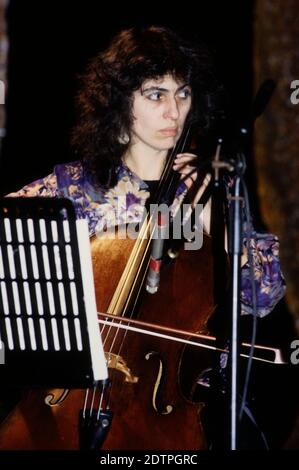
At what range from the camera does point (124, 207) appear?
5.95 ft

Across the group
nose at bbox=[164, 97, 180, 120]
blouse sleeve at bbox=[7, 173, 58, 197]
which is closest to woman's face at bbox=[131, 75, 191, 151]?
nose at bbox=[164, 97, 180, 120]

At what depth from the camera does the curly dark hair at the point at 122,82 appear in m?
1.81

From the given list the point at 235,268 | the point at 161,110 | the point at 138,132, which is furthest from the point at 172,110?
the point at 235,268

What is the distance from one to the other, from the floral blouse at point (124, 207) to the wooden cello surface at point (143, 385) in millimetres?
187

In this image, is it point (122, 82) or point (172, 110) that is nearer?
point (172, 110)

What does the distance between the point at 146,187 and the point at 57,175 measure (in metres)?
0.28

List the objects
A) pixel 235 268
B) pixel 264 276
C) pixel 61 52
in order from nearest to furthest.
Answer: pixel 235 268 → pixel 264 276 → pixel 61 52

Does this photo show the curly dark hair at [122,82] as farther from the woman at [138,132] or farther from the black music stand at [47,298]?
the black music stand at [47,298]

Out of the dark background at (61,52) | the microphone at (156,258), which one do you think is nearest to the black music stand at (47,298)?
the microphone at (156,258)

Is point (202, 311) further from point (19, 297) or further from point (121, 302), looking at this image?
point (19, 297)

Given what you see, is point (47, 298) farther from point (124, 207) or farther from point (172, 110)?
point (172, 110)

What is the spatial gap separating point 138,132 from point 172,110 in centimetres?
16

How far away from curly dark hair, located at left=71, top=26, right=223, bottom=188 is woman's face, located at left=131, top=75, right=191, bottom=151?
3cm

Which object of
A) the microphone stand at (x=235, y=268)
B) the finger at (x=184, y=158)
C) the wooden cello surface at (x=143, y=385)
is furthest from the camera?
the finger at (x=184, y=158)
